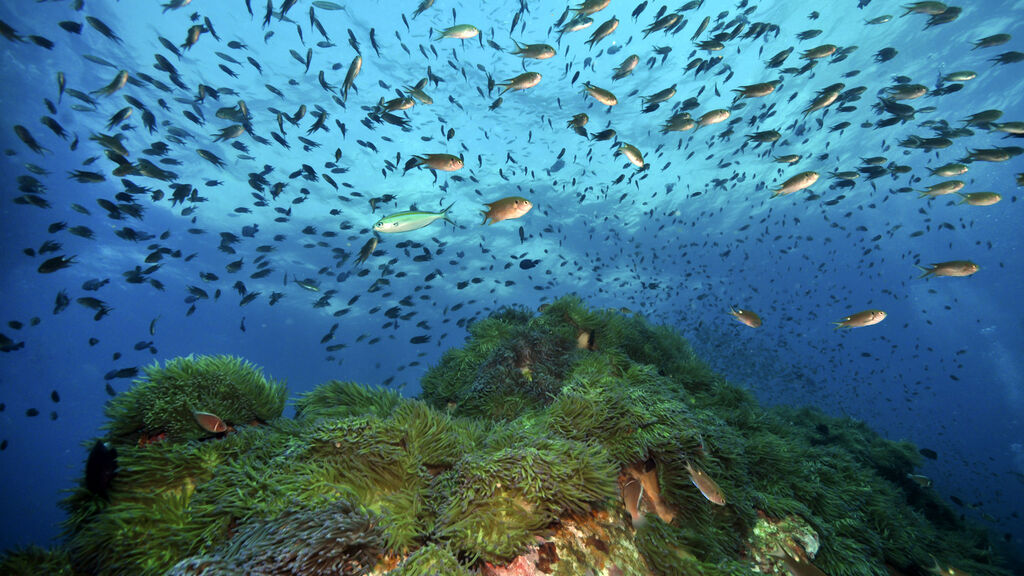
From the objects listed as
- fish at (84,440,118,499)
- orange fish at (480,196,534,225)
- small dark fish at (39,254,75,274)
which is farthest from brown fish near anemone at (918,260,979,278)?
small dark fish at (39,254,75,274)

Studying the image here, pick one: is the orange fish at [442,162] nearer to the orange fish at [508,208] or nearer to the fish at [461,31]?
the orange fish at [508,208]

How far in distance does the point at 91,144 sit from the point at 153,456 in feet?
98.8

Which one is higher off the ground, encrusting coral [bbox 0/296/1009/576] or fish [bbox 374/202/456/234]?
fish [bbox 374/202/456/234]

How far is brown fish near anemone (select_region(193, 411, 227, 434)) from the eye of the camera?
297 cm

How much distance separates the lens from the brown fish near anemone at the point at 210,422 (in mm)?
2975

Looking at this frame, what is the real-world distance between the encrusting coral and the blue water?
639 mm

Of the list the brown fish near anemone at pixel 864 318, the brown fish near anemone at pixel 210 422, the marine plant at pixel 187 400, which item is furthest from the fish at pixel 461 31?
the brown fish near anemone at pixel 864 318

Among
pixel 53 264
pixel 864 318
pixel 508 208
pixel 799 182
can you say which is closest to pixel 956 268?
pixel 864 318

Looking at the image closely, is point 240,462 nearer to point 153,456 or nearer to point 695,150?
point 153,456

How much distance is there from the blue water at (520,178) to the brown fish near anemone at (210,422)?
81 centimetres

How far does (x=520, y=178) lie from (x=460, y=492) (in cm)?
2483

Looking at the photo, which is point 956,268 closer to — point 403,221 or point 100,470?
point 403,221

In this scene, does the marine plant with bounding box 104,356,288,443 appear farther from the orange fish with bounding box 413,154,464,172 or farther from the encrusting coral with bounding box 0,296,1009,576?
the orange fish with bounding box 413,154,464,172

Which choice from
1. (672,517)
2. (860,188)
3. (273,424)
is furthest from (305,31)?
(860,188)
